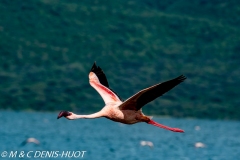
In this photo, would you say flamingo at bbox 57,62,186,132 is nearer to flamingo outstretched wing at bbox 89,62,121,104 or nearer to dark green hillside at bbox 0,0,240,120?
flamingo outstretched wing at bbox 89,62,121,104

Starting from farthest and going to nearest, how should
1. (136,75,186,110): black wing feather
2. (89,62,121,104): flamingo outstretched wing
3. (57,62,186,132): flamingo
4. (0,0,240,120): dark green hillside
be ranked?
1. (0,0,240,120): dark green hillside
2. (89,62,121,104): flamingo outstretched wing
3. (57,62,186,132): flamingo
4. (136,75,186,110): black wing feather

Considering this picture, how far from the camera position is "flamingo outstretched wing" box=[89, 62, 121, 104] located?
68.2ft

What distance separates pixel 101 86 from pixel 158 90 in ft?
10.9

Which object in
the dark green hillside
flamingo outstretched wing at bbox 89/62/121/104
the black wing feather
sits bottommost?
the black wing feather

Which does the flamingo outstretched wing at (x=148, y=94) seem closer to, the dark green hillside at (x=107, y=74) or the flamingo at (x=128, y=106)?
the flamingo at (x=128, y=106)

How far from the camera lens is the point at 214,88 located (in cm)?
18138

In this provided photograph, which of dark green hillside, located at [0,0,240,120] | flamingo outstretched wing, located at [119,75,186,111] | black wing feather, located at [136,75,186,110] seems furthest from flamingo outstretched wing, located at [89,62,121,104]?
dark green hillside, located at [0,0,240,120]

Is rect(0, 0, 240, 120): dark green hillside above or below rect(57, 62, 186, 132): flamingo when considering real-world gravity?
above

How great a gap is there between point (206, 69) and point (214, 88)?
39.2ft

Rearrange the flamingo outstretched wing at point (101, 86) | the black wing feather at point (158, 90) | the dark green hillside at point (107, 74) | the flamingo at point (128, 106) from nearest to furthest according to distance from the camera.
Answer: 1. the black wing feather at point (158, 90)
2. the flamingo at point (128, 106)
3. the flamingo outstretched wing at point (101, 86)
4. the dark green hillside at point (107, 74)

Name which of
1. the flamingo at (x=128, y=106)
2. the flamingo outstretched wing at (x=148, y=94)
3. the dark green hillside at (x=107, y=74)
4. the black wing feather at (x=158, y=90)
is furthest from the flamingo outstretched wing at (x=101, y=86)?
the dark green hillside at (x=107, y=74)

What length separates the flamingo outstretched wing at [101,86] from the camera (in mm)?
20797

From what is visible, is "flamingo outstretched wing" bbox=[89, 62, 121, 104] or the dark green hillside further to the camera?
the dark green hillside

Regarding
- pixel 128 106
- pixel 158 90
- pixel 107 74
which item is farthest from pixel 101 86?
pixel 107 74
